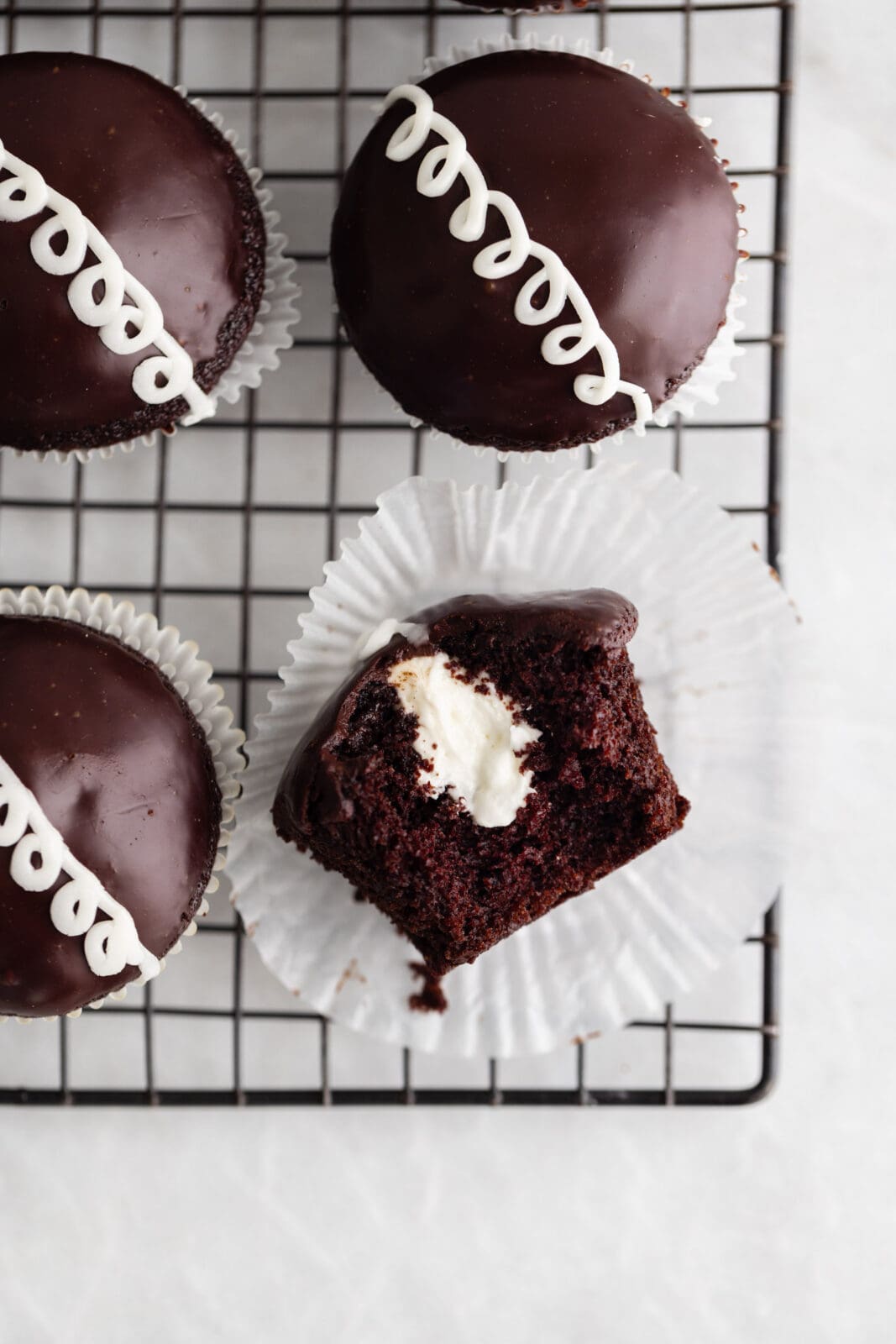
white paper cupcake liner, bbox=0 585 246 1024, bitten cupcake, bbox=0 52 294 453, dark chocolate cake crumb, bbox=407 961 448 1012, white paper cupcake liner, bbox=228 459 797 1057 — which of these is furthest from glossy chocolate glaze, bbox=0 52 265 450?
dark chocolate cake crumb, bbox=407 961 448 1012

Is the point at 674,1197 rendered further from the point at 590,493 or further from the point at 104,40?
the point at 104,40

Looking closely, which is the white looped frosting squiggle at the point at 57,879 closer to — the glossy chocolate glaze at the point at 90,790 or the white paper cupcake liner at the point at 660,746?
the glossy chocolate glaze at the point at 90,790

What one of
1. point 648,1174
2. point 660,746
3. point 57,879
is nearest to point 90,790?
point 57,879

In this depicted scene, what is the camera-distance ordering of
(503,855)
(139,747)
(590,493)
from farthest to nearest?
1. (590,493)
2. (503,855)
3. (139,747)

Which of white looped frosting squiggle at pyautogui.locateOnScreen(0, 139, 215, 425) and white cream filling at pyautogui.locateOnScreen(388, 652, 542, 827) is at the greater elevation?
white looped frosting squiggle at pyautogui.locateOnScreen(0, 139, 215, 425)

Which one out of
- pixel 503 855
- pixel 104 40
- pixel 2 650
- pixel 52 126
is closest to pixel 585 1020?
pixel 503 855

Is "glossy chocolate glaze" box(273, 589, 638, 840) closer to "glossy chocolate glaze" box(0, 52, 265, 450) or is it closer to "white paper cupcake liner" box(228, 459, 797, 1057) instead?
"white paper cupcake liner" box(228, 459, 797, 1057)
